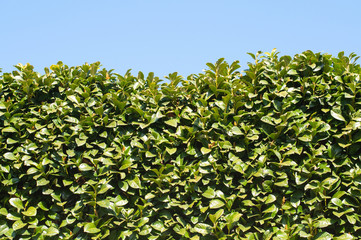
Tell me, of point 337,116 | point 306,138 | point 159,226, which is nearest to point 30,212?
point 159,226

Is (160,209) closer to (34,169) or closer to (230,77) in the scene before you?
(34,169)

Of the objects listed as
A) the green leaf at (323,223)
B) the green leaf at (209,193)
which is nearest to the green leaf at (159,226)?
the green leaf at (209,193)

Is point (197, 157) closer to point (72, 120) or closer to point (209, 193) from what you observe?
point (209, 193)

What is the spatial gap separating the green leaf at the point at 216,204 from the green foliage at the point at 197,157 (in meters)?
0.02

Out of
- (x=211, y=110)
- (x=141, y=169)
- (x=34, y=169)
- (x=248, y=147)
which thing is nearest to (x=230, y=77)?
(x=211, y=110)

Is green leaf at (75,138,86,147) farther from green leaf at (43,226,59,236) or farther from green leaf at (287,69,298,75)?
green leaf at (287,69,298,75)

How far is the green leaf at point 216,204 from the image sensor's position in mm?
3673

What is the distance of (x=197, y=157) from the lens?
3.89m

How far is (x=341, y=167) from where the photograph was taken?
3729 millimetres

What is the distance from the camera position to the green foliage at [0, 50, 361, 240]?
368 centimetres

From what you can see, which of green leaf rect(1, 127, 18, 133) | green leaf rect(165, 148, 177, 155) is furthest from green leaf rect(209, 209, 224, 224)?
green leaf rect(1, 127, 18, 133)

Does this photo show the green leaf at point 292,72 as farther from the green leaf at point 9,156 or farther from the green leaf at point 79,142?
the green leaf at point 9,156

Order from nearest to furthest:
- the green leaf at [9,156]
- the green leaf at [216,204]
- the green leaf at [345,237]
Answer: the green leaf at [345,237] < the green leaf at [216,204] < the green leaf at [9,156]

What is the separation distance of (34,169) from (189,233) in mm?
2018
